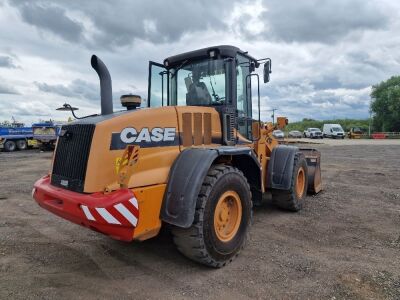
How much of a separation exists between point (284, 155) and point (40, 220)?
14.5 ft

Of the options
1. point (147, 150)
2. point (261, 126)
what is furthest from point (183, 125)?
point (261, 126)

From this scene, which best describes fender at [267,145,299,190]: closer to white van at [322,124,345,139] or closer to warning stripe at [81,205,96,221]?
warning stripe at [81,205,96,221]

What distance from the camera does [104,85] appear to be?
4176mm

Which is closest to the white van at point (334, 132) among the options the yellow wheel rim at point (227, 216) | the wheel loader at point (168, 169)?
the wheel loader at point (168, 169)

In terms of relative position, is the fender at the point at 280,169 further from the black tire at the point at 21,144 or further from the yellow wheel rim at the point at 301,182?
the black tire at the point at 21,144

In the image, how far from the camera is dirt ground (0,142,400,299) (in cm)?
362

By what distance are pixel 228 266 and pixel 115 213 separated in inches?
63.4

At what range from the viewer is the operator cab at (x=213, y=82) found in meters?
5.17

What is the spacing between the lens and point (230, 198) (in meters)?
4.47

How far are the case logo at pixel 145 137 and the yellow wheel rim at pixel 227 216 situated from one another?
917 millimetres

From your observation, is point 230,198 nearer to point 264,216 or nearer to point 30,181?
point 264,216

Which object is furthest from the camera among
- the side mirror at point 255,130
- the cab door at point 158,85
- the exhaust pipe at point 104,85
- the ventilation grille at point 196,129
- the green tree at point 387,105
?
the green tree at point 387,105

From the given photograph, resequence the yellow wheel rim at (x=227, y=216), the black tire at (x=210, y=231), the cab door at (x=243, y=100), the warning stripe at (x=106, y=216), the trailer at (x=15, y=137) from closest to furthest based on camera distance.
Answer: the warning stripe at (x=106, y=216) → the black tire at (x=210, y=231) → the yellow wheel rim at (x=227, y=216) → the cab door at (x=243, y=100) → the trailer at (x=15, y=137)

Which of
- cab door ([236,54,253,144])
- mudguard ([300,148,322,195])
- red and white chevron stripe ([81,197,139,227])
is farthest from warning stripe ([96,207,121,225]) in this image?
mudguard ([300,148,322,195])
